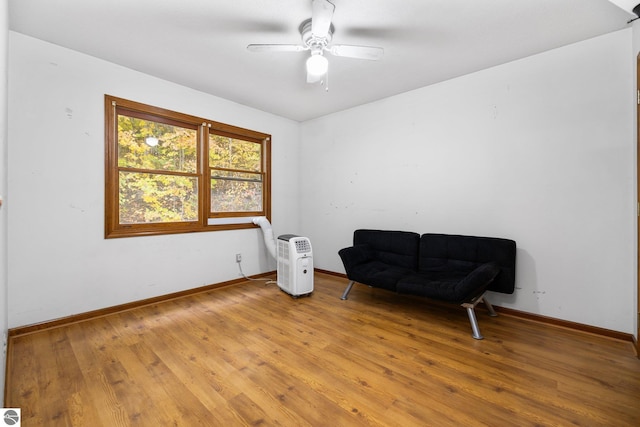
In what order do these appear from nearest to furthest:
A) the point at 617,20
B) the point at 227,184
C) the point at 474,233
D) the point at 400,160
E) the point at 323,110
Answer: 1. the point at 617,20
2. the point at 474,233
3. the point at 400,160
4. the point at 227,184
5. the point at 323,110

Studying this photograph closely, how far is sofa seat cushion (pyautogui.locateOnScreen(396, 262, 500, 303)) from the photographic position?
2250 mm

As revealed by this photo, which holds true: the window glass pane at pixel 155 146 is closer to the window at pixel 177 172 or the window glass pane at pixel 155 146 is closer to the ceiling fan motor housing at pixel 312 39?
the window at pixel 177 172

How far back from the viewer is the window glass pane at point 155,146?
9.53 ft

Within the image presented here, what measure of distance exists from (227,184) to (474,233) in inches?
126

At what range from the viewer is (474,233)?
2.94 meters

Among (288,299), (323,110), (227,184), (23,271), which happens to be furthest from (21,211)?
(323,110)

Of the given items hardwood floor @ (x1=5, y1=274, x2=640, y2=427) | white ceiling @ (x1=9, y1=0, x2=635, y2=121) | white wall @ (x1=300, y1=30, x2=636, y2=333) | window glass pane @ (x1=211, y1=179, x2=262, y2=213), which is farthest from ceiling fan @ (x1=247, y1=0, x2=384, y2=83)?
hardwood floor @ (x1=5, y1=274, x2=640, y2=427)

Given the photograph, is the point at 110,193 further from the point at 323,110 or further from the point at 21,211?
the point at 323,110

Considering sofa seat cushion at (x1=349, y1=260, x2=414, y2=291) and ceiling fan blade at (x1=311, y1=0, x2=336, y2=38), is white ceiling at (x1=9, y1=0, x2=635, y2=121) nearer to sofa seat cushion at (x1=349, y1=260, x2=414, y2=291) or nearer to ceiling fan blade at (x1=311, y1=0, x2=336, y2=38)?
ceiling fan blade at (x1=311, y1=0, x2=336, y2=38)

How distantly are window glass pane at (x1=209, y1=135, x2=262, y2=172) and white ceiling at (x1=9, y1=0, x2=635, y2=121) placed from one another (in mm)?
840

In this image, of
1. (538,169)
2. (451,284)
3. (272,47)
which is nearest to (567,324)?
(451,284)

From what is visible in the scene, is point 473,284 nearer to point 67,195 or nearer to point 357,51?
point 357,51

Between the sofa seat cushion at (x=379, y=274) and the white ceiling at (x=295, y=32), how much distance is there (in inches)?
85.0

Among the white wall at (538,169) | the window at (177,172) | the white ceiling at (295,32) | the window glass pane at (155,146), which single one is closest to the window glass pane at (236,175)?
the window at (177,172)
